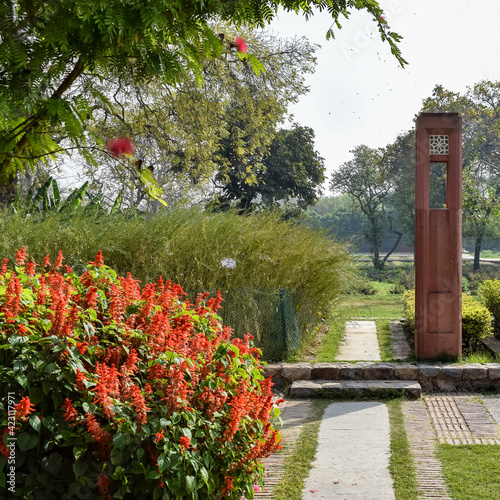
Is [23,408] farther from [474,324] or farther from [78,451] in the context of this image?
[474,324]

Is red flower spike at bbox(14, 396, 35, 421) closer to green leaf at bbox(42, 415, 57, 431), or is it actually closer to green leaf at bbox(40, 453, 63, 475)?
green leaf at bbox(42, 415, 57, 431)

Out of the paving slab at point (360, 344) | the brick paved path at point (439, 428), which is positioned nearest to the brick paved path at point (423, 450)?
the brick paved path at point (439, 428)

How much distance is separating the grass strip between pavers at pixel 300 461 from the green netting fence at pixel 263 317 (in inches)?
64.3

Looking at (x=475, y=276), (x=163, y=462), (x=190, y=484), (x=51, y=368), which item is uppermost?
(x=51, y=368)

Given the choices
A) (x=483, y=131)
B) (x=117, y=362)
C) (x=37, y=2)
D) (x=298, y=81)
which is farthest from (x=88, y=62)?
(x=483, y=131)

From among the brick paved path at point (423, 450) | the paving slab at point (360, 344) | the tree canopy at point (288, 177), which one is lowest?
the brick paved path at point (423, 450)

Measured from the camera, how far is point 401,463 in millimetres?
3938

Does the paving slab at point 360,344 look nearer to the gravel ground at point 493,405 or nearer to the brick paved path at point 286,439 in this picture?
the gravel ground at point 493,405

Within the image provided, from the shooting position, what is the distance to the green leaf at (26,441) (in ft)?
7.17

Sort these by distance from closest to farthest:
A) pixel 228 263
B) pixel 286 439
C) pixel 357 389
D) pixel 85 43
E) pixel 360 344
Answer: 1. pixel 85 43
2. pixel 286 439
3. pixel 357 389
4. pixel 228 263
5. pixel 360 344

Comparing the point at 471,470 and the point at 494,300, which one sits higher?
the point at 494,300

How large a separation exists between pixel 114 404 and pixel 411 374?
4.65m

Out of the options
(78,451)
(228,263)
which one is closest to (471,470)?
(78,451)

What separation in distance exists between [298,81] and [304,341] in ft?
29.8
